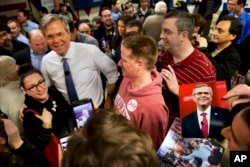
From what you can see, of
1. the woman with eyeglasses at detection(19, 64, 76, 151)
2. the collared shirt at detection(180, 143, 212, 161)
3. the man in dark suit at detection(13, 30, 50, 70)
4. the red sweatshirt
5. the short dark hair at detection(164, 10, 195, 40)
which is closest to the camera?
the collared shirt at detection(180, 143, 212, 161)

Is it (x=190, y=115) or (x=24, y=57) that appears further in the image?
(x=24, y=57)

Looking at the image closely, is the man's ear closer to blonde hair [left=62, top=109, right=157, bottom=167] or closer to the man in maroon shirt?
the man in maroon shirt

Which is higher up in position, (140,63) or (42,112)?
(140,63)

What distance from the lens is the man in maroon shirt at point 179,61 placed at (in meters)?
1.88

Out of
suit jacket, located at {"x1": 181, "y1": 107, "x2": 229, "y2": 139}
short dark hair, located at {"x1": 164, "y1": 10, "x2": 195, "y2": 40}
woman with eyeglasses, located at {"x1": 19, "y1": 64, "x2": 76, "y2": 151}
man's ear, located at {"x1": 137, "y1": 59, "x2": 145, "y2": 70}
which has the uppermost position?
short dark hair, located at {"x1": 164, "y1": 10, "x2": 195, "y2": 40}

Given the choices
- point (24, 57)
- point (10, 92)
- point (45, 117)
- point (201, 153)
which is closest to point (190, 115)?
point (201, 153)

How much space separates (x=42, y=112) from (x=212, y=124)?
1319 mm

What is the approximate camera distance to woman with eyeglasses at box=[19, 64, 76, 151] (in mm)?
1937

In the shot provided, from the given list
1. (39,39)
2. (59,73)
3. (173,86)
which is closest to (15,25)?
(39,39)

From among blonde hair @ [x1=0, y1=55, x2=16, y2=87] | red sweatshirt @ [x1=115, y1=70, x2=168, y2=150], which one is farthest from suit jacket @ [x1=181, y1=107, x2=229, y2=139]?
blonde hair @ [x1=0, y1=55, x2=16, y2=87]

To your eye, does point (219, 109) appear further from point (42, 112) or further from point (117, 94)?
point (42, 112)

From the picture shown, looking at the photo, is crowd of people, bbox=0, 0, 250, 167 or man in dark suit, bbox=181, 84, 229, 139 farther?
man in dark suit, bbox=181, 84, 229, 139

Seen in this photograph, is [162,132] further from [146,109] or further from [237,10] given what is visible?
[237,10]

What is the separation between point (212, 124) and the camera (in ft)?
4.25
